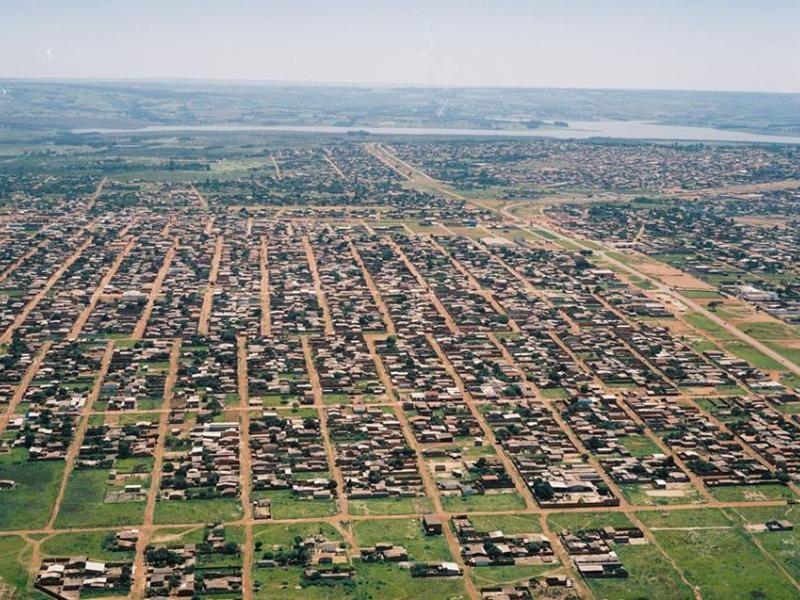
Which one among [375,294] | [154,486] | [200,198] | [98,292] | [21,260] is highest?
[154,486]

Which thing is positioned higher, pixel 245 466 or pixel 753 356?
pixel 753 356

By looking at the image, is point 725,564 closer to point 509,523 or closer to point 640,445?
point 509,523

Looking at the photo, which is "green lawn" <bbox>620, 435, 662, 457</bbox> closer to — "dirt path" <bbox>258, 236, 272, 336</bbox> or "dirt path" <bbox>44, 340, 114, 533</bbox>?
"dirt path" <bbox>258, 236, 272, 336</bbox>

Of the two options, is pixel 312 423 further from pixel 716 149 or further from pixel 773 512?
pixel 716 149

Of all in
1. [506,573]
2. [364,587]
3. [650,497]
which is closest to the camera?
[364,587]

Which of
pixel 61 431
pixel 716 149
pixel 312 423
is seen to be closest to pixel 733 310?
pixel 312 423

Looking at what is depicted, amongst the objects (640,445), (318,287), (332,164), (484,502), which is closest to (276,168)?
(332,164)

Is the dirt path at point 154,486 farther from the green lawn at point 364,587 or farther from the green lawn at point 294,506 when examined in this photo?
the green lawn at point 294,506
